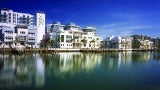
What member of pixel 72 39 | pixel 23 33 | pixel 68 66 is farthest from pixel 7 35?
pixel 68 66

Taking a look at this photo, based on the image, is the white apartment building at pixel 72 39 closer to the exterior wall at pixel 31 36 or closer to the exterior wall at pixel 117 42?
the exterior wall at pixel 31 36

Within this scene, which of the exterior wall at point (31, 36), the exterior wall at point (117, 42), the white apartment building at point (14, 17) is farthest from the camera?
the exterior wall at point (117, 42)

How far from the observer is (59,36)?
100 m

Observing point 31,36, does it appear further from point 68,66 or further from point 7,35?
point 68,66

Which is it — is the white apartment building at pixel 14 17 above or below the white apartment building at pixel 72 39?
above

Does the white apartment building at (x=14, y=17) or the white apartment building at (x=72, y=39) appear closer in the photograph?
the white apartment building at (x=72, y=39)

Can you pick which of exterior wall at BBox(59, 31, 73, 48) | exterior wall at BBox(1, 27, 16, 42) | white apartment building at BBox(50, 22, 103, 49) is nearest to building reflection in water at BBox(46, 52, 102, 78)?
exterior wall at BBox(1, 27, 16, 42)

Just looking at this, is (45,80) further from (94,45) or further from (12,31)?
(94,45)

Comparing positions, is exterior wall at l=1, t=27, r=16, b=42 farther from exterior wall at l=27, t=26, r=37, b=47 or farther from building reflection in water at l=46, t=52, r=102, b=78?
building reflection in water at l=46, t=52, r=102, b=78

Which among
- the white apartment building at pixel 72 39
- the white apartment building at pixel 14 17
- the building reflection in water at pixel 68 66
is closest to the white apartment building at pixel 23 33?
the white apartment building at pixel 14 17

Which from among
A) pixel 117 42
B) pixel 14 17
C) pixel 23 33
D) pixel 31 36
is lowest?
pixel 117 42

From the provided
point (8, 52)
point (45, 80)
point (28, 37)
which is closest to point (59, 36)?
point (28, 37)

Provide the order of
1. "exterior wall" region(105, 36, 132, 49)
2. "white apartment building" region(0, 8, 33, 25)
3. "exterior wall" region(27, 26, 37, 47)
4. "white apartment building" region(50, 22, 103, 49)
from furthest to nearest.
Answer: "exterior wall" region(105, 36, 132, 49) < "white apartment building" region(0, 8, 33, 25) < "white apartment building" region(50, 22, 103, 49) < "exterior wall" region(27, 26, 37, 47)

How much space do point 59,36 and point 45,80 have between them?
75.2 metres
